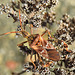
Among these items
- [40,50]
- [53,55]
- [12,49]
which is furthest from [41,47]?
[12,49]

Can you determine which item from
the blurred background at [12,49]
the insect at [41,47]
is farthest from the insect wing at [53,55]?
the blurred background at [12,49]

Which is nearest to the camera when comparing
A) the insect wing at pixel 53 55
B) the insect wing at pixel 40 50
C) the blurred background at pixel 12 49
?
the insect wing at pixel 53 55

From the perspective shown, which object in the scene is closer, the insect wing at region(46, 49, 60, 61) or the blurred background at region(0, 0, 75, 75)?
the insect wing at region(46, 49, 60, 61)

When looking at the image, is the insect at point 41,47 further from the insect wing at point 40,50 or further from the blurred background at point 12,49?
the blurred background at point 12,49

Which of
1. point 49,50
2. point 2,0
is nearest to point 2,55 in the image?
point 2,0

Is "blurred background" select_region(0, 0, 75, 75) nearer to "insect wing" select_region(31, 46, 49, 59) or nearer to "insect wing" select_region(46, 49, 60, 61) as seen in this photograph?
"insect wing" select_region(31, 46, 49, 59)

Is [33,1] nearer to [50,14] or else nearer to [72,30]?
[50,14]

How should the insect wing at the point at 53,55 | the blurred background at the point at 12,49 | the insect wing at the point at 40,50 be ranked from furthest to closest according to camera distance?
the blurred background at the point at 12,49 → the insect wing at the point at 40,50 → the insect wing at the point at 53,55

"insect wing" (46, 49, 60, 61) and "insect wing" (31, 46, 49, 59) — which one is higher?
"insect wing" (31, 46, 49, 59)

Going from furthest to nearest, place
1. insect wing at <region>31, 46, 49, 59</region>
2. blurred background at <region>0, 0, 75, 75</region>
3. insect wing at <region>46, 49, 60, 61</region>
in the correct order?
blurred background at <region>0, 0, 75, 75</region>
insect wing at <region>31, 46, 49, 59</region>
insect wing at <region>46, 49, 60, 61</region>

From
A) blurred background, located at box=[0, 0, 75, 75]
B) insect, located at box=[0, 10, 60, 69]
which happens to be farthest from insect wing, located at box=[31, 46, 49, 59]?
blurred background, located at box=[0, 0, 75, 75]

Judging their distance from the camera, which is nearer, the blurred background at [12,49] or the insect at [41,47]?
the insect at [41,47]
